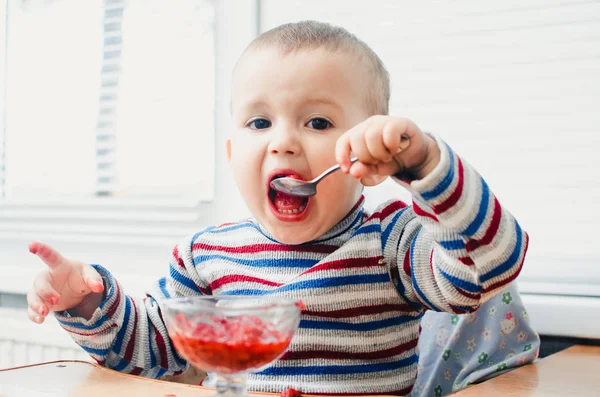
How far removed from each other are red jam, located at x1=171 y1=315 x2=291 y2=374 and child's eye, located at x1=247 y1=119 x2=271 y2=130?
15.6 inches

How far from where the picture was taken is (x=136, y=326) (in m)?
1.07

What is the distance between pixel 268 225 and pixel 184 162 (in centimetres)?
85

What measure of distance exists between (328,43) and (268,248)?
0.31 meters

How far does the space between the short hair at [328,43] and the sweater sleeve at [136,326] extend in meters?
0.34

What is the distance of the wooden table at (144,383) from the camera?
833mm

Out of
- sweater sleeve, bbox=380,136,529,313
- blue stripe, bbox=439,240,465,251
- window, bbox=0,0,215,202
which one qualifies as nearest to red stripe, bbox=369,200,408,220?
sweater sleeve, bbox=380,136,529,313

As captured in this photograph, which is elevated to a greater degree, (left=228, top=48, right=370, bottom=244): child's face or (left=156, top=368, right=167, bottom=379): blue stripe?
(left=228, top=48, right=370, bottom=244): child's face

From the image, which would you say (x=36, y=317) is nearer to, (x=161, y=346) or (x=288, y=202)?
(x=161, y=346)

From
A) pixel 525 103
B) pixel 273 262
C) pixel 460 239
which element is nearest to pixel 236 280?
pixel 273 262

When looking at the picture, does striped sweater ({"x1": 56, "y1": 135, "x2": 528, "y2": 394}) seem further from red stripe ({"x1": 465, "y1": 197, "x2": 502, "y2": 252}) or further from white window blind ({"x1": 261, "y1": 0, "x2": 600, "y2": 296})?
white window blind ({"x1": 261, "y1": 0, "x2": 600, "y2": 296})

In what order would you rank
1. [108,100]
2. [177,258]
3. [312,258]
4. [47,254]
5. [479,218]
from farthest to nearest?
[108,100] → [177,258] → [312,258] → [47,254] → [479,218]

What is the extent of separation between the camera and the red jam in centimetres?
68

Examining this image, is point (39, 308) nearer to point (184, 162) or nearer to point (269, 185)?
point (269, 185)

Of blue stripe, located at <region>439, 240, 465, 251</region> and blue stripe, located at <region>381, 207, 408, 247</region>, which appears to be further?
blue stripe, located at <region>381, 207, 408, 247</region>
